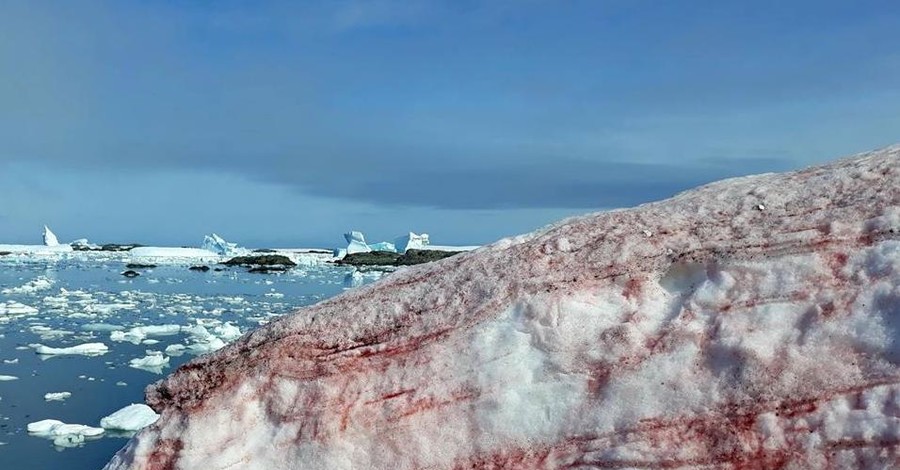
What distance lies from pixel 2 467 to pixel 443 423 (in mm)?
6751

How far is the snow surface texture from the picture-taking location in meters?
3.15

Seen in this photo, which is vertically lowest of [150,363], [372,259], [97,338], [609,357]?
[150,363]

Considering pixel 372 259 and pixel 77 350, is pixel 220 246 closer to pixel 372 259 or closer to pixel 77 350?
pixel 372 259

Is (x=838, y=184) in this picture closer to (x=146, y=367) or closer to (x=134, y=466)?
(x=134, y=466)

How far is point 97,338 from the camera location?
1641 centimetres

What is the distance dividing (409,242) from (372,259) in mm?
5252

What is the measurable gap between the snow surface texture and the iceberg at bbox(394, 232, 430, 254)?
46376 millimetres

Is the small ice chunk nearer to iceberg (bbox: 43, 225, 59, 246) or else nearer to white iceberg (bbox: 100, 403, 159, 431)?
white iceberg (bbox: 100, 403, 159, 431)

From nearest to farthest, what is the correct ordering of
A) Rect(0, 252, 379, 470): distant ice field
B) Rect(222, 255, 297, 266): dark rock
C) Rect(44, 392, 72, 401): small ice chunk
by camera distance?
Rect(0, 252, 379, 470): distant ice field
Rect(44, 392, 72, 401): small ice chunk
Rect(222, 255, 297, 266): dark rock

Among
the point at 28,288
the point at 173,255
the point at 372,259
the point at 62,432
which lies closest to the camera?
the point at 62,432

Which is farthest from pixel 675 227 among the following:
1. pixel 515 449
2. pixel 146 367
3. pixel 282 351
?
pixel 146 367

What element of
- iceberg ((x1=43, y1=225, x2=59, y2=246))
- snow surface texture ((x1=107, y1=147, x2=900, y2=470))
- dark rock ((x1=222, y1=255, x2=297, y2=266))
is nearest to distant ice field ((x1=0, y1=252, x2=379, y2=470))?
snow surface texture ((x1=107, y1=147, x2=900, y2=470))

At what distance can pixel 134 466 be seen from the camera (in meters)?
3.68


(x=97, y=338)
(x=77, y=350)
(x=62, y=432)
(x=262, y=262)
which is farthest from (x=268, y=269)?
(x=62, y=432)
